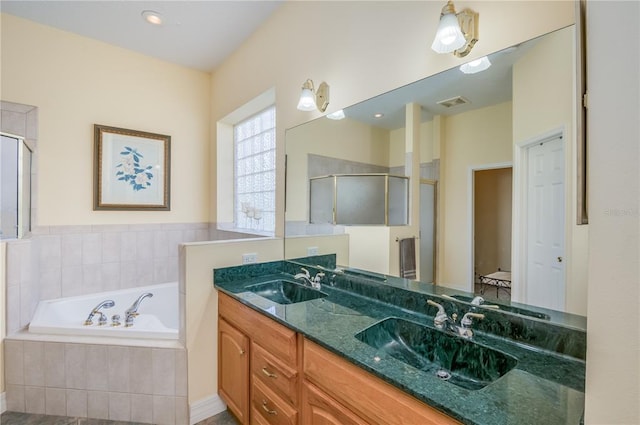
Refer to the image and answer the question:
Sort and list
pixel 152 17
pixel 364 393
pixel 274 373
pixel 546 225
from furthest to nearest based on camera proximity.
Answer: pixel 152 17 → pixel 274 373 → pixel 546 225 → pixel 364 393

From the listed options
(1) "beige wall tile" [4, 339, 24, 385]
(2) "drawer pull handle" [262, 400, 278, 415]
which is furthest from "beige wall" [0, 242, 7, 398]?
(2) "drawer pull handle" [262, 400, 278, 415]

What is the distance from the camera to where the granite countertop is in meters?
0.74

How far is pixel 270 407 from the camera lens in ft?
4.87

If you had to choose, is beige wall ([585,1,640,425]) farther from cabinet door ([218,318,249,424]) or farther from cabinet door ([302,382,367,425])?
cabinet door ([218,318,249,424])

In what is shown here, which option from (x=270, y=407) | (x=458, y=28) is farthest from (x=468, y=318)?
(x=458, y=28)

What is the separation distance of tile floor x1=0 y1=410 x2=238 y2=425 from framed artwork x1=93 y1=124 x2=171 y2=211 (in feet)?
5.44

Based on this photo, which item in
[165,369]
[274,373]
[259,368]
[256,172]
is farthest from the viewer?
[256,172]

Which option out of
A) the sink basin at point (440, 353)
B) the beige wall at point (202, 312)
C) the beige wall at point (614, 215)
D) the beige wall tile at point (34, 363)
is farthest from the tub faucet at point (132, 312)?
the beige wall at point (614, 215)

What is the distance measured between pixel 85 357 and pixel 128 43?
109 inches

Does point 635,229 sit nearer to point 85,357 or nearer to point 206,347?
point 206,347

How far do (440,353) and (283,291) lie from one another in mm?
1190

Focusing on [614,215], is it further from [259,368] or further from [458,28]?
[259,368]

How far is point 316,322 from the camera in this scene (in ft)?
4.36

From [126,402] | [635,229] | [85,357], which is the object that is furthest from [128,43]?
[635,229]
